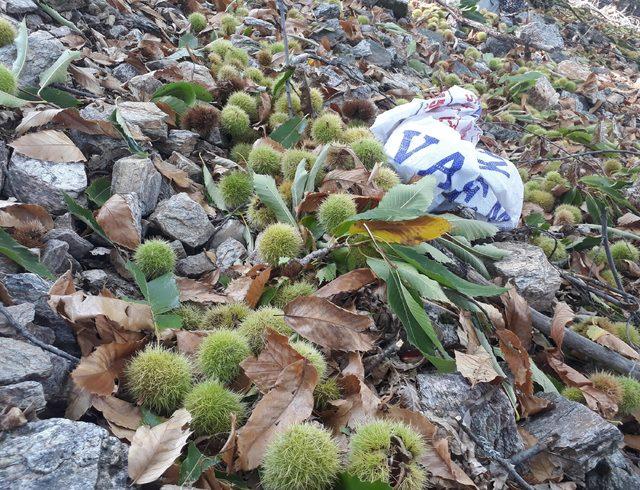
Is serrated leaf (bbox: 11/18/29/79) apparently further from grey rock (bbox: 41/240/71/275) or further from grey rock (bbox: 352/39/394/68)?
grey rock (bbox: 352/39/394/68)

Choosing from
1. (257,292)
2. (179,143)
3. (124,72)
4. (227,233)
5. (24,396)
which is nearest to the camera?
(24,396)

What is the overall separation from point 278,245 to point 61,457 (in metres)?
0.93

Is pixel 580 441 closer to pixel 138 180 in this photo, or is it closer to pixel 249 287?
pixel 249 287

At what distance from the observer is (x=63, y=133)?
2080mm

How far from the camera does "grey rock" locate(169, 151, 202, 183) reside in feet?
7.67

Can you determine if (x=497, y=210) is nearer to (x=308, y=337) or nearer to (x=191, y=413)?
(x=308, y=337)

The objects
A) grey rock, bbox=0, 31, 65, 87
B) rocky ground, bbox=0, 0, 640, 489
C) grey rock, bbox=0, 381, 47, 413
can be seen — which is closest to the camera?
grey rock, bbox=0, 381, 47, 413

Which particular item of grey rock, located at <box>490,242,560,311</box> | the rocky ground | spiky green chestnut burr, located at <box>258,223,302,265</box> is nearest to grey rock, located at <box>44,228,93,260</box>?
the rocky ground

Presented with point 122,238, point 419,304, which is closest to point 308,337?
point 419,304

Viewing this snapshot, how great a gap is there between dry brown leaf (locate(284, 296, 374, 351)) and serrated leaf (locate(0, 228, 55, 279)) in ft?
2.24

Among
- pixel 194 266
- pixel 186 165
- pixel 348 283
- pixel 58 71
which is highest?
pixel 58 71

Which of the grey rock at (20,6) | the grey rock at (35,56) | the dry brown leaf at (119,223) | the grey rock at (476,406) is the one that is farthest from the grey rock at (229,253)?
the grey rock at (20,6)

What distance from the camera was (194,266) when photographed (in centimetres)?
192

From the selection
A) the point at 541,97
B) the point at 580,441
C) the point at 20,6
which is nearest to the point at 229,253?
the point at 580,441
